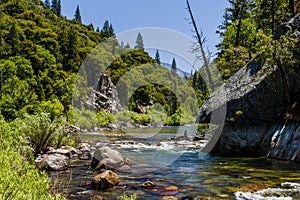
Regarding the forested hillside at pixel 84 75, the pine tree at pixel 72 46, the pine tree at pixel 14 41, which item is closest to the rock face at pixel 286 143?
the forested hillside at pixel 84 75

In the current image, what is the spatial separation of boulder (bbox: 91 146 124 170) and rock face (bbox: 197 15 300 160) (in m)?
6.17

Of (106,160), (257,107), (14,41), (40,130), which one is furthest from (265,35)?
(14,41)

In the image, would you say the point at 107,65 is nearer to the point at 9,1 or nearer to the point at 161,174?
the point at 9,1

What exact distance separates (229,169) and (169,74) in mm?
27945

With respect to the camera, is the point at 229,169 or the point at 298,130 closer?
the point at 229,169

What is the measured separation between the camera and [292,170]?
35.4 feet

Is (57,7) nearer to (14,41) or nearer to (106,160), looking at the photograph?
(14,41)

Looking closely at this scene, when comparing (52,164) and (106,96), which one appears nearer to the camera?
(52,164)

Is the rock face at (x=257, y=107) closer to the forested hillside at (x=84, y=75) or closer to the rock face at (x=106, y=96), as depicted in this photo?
the forested hillside at (x=84, y=75)

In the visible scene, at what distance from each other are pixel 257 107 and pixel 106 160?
800 centimetres

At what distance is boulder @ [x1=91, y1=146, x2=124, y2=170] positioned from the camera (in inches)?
476

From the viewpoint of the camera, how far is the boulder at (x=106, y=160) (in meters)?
12.1

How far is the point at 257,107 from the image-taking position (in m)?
15.1

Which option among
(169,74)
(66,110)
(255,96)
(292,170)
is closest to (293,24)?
(255,96)
